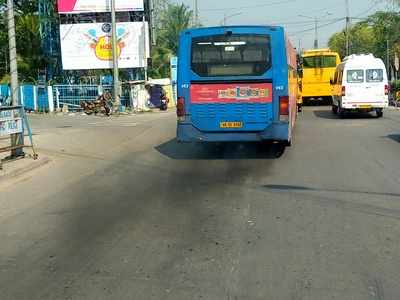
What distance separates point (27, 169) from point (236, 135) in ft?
14.8

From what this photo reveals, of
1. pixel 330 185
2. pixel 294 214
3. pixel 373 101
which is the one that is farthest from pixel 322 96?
pixel 294 214

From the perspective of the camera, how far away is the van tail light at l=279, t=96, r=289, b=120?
43.1 feet

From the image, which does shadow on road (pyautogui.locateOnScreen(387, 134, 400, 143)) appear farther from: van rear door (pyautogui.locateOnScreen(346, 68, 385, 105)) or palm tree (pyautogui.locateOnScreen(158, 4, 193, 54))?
palm tree (pyautogui.locateOnScreen(158, 4, 193, 54))

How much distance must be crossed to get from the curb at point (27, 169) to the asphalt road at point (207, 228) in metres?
0.27

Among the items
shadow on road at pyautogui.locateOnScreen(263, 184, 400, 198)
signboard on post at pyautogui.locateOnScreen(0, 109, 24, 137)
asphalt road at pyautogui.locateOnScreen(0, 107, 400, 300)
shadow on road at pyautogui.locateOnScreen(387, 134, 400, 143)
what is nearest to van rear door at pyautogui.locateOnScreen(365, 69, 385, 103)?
shadow on road at pyautogui.locateOnScreen(387, 134, 400, 143)

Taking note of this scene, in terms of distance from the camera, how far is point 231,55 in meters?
13.3

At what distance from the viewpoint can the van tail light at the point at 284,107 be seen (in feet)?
43.1

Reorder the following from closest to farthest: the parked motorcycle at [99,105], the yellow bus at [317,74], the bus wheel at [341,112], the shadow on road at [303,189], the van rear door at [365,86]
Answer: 1. the shadow on road at [303,189]
2. the van rear door at [365,86]
3. the bus wheel at [341,112]
4. the parked motorcycle at [99,105]
5. the yellow bus at [317,74]

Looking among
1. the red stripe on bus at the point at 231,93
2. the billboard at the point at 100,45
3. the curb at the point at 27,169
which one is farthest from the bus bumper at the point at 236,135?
the billboard at the point at 100,45

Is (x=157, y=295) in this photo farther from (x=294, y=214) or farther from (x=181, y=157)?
(x=181, y=157)

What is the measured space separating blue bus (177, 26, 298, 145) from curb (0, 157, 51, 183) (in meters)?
3.19

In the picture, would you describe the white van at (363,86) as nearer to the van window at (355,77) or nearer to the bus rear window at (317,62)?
the van window at (355,77)

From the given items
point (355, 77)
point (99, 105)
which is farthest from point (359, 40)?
point (355, 77)

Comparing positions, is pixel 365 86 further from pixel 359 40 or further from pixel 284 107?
pixel 359 40
